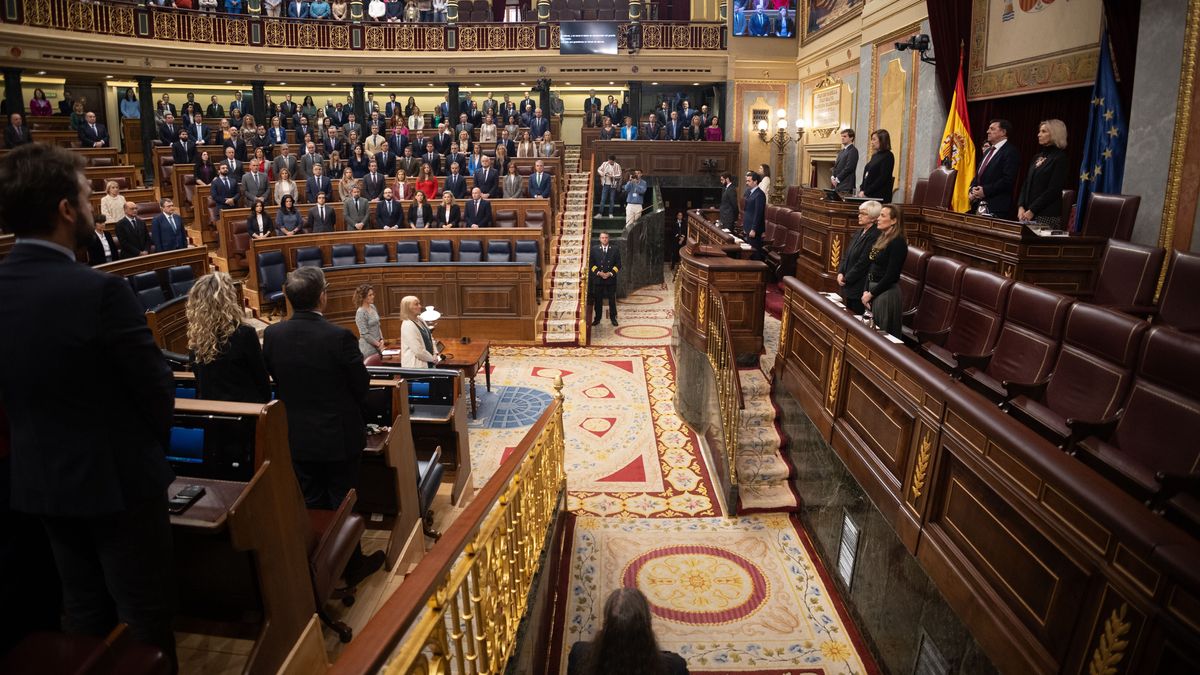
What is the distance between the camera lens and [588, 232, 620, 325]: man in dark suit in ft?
31.6

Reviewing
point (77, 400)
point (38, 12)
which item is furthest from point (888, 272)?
point (38, 12)

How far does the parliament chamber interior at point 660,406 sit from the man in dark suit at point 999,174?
3 cm

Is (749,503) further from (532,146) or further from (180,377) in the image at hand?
(532,146)

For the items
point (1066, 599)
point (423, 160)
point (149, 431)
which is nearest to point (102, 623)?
point (149, 431)

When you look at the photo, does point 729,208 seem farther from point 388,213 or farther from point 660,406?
point 388,213

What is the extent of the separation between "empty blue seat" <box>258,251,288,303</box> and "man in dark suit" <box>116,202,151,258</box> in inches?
Answer: 48.7

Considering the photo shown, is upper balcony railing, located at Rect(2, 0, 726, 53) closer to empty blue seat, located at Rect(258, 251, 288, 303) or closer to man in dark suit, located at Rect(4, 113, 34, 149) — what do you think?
man in dark suit, located at Rect(4, 113, 34, 149)

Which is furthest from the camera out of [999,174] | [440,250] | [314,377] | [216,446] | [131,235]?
[440,250]

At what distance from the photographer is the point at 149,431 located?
1.83 metres

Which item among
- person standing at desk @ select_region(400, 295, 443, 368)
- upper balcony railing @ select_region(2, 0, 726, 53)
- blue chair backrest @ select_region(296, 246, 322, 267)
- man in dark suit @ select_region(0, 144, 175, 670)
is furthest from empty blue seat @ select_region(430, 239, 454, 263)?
upper balcony railing @ select_region(2, 0, 726, 53)

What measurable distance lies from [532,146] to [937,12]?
310 inches

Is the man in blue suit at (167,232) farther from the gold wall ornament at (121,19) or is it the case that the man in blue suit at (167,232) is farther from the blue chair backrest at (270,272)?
the gold wall ornament at (121,19)

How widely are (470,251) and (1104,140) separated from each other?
23.0 feet

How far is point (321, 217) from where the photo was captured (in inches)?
376
